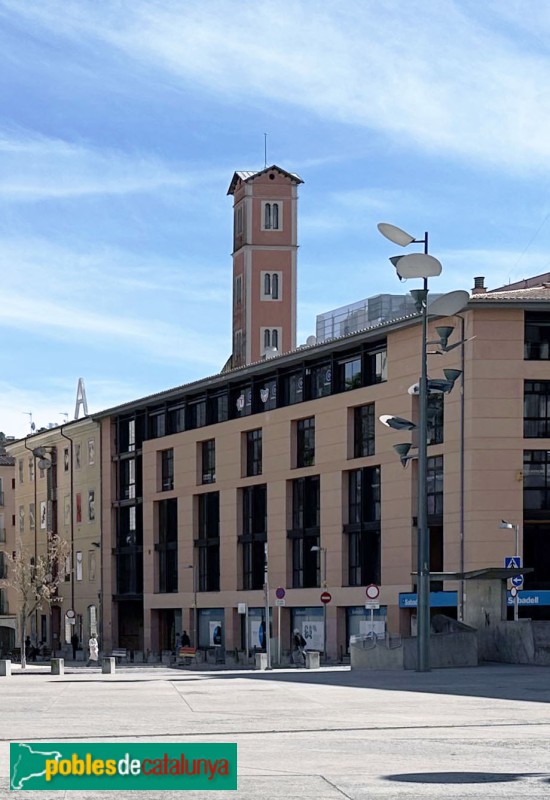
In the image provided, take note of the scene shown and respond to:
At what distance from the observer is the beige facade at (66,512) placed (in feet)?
319

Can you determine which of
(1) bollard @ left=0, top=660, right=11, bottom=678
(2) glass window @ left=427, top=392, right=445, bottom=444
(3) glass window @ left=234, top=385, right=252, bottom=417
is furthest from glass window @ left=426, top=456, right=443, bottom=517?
(1) bollard @ left=0, top=660, right=11, bottom=678

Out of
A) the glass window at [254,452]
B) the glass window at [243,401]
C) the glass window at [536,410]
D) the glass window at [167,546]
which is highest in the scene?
the glass window at [243,401]

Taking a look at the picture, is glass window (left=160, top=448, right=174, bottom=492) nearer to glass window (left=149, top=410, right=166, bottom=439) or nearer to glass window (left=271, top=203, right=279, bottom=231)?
glass window (left=149, top=410, right=166, bottom=439)

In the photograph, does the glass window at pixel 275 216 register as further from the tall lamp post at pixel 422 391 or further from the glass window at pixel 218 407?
the tall lamp post at pixel 422 391

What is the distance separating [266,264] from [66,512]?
2376 centimetres

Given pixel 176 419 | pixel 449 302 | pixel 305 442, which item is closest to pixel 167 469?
pixel 176 419

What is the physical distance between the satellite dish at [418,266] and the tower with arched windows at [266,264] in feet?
245

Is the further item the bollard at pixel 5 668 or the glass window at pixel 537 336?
the glass window at pixel 537 336

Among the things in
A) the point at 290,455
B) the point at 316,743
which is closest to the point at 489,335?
the point at 290,455

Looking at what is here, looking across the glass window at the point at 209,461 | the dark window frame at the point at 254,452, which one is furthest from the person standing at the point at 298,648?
the glass window at the point at 209,461

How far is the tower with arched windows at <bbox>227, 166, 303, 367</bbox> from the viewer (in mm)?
111688

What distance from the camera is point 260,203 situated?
370 ft

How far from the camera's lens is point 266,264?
11219cm

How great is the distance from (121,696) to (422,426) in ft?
34.1
